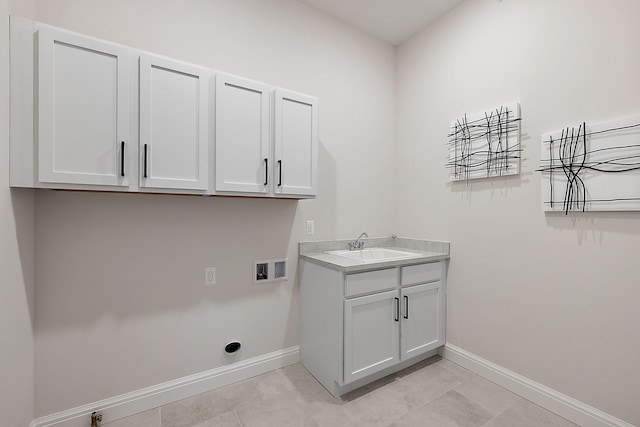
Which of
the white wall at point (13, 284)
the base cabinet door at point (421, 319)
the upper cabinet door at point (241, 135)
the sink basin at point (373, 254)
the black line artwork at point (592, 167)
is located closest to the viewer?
the white wall at point (13, 284)

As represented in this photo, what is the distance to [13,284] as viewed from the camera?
1.31 metres

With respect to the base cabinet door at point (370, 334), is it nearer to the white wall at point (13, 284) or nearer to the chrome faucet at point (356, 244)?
the chrome faucet at point (356, 244)

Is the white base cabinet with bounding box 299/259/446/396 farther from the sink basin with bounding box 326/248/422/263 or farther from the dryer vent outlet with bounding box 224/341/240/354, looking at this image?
the dryer vent outlet with bounding box 224/341/240/354

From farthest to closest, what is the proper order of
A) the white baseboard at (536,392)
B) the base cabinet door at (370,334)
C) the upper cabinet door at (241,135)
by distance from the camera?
1. the base cabinet door at (370,334)
2. the upper cabinet door at (241,135)
3. the white baseboard at (536,392)

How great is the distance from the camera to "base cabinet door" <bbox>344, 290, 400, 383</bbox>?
1.86 m

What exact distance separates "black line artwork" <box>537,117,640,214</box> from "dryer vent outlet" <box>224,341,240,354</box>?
2340 millimetres

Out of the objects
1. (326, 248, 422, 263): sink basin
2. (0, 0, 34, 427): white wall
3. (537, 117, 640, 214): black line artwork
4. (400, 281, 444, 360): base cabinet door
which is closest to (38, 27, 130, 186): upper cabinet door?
(0, 0, 34, 427): white wall

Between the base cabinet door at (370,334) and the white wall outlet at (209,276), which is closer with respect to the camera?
the base cabinet door at (370,334)

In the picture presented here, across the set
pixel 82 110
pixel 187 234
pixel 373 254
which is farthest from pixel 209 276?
pixel 373 254

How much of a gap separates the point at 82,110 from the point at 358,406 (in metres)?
2.30

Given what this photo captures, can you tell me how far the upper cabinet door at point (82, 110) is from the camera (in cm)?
130

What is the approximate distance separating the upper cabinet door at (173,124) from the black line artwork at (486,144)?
1965 millimetres

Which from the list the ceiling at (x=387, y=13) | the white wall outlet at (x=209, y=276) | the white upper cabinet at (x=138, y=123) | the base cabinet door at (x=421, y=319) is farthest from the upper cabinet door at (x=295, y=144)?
the base cabinet door at (x=421, y=319)

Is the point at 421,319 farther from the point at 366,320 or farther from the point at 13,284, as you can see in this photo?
the point at 13,284
